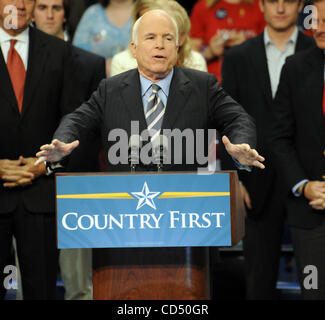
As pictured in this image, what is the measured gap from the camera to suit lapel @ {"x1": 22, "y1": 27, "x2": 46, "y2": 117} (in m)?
3.49

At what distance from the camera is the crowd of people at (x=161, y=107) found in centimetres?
305

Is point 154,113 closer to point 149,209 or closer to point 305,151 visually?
point 149,209

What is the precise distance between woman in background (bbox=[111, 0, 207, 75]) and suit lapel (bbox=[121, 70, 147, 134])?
0.82 m

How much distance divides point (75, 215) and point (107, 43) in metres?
2.17

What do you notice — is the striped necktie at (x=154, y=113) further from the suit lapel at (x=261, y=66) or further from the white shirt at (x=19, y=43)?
the suit lapel at (x=261, y=66)

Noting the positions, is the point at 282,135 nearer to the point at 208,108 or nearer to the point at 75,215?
the point at 208,108

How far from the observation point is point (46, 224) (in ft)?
11.5

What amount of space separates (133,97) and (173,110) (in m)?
0.18

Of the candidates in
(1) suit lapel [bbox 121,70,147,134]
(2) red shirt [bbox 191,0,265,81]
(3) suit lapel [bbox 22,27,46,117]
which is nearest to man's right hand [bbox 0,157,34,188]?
(3) suit lapel [bbox 22,27,46,117]

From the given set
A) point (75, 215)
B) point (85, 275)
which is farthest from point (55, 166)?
point (85, 275)

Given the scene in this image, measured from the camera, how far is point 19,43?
3.56 metres

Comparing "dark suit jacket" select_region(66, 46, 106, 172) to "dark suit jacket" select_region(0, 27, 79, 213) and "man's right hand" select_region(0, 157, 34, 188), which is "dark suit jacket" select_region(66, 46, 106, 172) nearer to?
"dark suit jacket" select_region(0, 27, 79, 213)

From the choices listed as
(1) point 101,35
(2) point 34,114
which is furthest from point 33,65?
(1) point 101,35

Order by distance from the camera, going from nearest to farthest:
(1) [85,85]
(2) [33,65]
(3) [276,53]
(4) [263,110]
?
1. (2) [33,65]
2. (1) [85,85]
3. (4) [263,110]
4. (3) [276,53]
